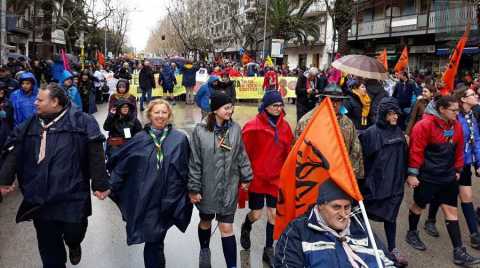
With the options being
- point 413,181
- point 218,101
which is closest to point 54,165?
point 218,101

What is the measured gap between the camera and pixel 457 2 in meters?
21.2

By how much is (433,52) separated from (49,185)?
31.5 m

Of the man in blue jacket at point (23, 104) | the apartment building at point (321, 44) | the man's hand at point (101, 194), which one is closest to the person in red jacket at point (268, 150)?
the man's hand at point (101, 194)

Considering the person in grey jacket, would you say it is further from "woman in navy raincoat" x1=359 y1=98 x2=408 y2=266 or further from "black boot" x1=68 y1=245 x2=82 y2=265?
"woman in navy raincoat" x1=359 y1=98 x2=408 y2=266

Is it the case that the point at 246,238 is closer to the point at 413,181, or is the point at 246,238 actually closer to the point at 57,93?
the point at 413,181

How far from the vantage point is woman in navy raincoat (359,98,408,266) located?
489 cm

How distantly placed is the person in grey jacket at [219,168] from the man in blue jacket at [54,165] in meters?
0.77

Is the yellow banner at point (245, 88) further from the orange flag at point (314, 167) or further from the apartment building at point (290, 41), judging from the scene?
the apartment building at point (290, 41)

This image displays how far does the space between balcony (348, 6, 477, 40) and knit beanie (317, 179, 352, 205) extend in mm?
Result: 20174

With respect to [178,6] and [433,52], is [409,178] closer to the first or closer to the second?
[433,52]

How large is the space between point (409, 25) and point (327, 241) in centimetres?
3464

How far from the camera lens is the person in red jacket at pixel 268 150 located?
4.88 metres

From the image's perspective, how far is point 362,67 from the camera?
7.80m

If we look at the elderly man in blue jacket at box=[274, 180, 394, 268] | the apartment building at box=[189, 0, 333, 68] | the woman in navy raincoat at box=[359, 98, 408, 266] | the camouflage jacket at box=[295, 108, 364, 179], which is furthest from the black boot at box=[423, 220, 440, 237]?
the apartment building at box=[189, 0, 333, 68]
